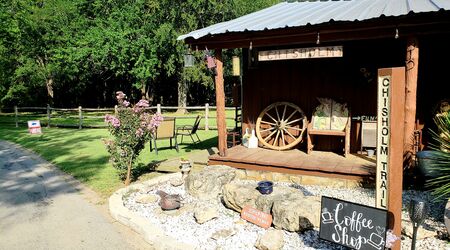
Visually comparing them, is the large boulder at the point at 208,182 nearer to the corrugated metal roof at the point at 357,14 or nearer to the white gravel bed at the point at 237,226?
the white gravel bed at the point at 237,226

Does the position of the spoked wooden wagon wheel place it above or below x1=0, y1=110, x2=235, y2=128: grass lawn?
above

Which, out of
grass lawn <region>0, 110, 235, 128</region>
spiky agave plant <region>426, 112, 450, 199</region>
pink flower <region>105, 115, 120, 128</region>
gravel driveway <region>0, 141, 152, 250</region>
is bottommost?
gravel driveway <region>0, 141, 152, 250</region>

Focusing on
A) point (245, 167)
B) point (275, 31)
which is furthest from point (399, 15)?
point (245, 167)

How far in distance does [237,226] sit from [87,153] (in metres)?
7.28

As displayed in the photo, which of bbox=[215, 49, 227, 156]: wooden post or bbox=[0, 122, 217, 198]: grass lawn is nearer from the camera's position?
bbox=[215, 49, 227, 156]: wooden post

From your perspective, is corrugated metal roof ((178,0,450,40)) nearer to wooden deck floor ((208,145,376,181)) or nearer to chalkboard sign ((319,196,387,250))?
wooden deck floor ((208,145,376,181))

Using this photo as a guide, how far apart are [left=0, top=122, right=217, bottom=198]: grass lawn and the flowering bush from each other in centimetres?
57

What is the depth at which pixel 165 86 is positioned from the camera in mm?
33094

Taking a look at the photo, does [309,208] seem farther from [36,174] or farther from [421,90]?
[36,174]

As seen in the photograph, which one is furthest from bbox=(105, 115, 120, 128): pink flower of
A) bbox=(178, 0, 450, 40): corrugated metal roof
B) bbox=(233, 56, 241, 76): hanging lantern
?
bbox=(233, 56, 241, 76): hanging lantern

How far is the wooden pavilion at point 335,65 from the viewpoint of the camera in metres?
5.37

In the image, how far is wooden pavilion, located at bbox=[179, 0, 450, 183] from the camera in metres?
5.37

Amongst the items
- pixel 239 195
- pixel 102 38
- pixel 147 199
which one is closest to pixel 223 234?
pixel 239 195

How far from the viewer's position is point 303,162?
6512 millimetres
